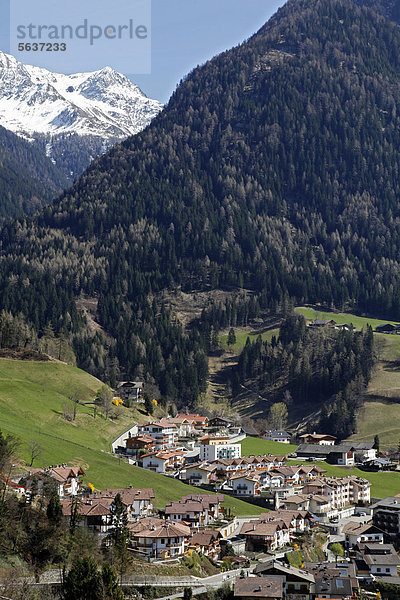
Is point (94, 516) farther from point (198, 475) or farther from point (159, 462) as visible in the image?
point (159, 462)

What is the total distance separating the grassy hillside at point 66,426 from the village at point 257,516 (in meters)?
3.44

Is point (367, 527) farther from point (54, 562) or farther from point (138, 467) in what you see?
point (54, 562)

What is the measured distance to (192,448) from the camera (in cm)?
17038

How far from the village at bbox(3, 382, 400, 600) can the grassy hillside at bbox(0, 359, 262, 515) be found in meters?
3.44

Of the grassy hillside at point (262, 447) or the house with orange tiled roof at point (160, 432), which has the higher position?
the house with orange tiled roof at point (160, 432)

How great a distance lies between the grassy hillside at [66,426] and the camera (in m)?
123

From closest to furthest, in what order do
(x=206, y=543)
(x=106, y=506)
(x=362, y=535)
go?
(x=106, y=506) → (x=206, y=543) → (x=362, y=535)

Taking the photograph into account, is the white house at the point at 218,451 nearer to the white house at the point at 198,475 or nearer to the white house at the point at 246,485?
the white house at the point at 198,475

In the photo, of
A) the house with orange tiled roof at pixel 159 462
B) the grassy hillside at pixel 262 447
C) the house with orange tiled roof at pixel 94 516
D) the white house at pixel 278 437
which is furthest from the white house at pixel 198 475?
the white house at pixel 278 437

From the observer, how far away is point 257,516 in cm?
12125

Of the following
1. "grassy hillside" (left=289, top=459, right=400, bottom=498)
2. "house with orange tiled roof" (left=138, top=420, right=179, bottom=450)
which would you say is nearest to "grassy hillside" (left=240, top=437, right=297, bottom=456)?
"grassy hillside" (left=289, top=459, right=400, bottom=498)

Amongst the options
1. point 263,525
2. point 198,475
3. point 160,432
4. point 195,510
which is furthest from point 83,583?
point 160,432

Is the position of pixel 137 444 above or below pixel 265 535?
below

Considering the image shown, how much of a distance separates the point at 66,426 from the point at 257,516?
44.7 metres
